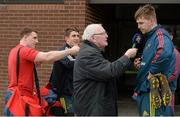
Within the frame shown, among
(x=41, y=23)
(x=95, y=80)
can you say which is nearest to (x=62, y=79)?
(x=95, y=80)

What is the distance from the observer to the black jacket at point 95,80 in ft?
16.6

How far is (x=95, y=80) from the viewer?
5141mm

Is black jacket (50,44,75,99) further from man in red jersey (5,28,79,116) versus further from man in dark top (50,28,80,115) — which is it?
man in red jersey (5,28,79,116)

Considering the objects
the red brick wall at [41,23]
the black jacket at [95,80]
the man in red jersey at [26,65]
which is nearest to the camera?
the black jacket at [95,80]

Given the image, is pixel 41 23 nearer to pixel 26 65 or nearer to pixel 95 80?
pixel 26 65

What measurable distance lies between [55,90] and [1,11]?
13.0 ft

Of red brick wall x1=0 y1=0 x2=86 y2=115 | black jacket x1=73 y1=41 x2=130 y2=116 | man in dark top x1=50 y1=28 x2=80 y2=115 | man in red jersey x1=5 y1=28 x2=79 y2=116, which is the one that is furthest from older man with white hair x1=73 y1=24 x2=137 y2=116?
red brick wall x1=0 y1=0 x2=86 y2=115

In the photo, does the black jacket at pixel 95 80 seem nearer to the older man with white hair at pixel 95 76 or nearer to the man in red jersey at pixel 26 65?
the older man with white hair at pixel 95 76

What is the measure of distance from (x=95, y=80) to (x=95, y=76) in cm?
7

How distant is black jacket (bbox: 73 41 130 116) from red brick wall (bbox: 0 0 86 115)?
15.0 ft

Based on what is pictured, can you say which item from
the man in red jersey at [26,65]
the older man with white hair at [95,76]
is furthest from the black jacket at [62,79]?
the older man with white hair at [95,76]

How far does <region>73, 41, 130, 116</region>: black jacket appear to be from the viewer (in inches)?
199

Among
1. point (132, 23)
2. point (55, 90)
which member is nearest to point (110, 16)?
point (132, 23)

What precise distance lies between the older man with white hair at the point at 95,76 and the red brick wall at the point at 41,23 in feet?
14.7
